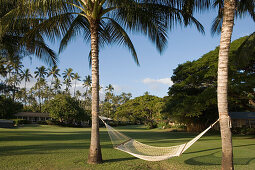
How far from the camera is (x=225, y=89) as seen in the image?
353 cm

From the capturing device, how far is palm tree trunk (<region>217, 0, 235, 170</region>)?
3367 millimetres

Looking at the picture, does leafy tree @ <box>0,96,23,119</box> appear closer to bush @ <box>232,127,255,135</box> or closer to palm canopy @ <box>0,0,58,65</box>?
palm canopy @ <box>0,0,58,65</box>

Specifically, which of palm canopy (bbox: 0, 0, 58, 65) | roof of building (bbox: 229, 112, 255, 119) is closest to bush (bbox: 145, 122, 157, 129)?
roof of building (bbox: 229, 112, 255, 119)

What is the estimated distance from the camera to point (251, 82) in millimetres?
11086

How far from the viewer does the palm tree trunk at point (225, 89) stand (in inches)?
133

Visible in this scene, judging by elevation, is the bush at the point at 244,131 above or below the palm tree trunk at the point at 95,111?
below

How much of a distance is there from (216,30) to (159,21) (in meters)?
1.93

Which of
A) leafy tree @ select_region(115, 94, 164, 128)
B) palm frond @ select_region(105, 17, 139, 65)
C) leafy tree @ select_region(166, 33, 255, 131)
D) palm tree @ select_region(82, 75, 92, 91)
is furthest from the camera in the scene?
palm tree @ select_region(82, 75, 92, 91)

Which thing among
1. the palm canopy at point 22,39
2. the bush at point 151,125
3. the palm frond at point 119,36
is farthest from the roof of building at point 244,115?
the palm canopy at point 22,39

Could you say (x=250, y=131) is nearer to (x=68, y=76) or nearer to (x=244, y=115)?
(x=244, y=115)

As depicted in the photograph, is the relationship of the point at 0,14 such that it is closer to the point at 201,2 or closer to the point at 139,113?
the point at 201,2

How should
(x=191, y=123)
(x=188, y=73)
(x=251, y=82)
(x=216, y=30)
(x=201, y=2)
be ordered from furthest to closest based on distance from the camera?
(x=191, y=123) < (x=188, y=73) < (x=251, y=82) < (x=216, y=30) < (x=201, y=2)

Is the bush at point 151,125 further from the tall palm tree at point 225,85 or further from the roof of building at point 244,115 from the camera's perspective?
the tall palm tree at point 225,85

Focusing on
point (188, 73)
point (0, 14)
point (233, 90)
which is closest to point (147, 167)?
point (0, 14)
